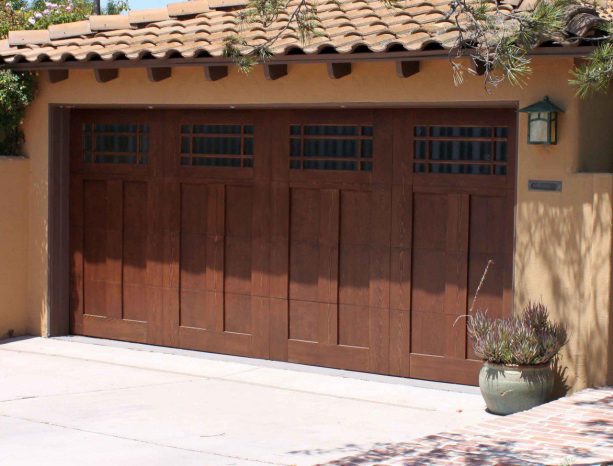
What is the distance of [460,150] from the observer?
11602 mm

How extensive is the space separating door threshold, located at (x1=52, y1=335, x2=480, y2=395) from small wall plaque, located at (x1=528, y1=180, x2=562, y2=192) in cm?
202

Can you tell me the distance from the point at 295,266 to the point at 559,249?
305 cm

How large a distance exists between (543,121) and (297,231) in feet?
10.3

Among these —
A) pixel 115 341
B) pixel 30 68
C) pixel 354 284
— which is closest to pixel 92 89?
pixel 30 68

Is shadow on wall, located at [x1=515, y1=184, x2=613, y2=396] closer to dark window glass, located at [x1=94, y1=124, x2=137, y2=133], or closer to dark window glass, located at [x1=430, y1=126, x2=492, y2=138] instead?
dark window glass, located at [x1=430, y1=126, x2=492, y2=138]

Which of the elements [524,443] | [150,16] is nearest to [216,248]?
[150,16]

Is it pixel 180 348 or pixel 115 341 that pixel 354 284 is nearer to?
pixel 180 348

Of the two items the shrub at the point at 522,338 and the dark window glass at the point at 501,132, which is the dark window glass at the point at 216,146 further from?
the shrub at the point at 522,338

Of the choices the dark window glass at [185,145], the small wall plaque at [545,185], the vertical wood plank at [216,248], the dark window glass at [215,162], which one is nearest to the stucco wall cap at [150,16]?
the dark window glass at [185,145]

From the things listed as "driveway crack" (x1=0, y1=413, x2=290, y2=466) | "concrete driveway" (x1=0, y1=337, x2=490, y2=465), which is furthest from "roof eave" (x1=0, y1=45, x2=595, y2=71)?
"driveway crack" (x1=0, y1=413, x2=290, y2=466)

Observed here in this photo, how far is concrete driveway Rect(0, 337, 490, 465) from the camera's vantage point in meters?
9.02

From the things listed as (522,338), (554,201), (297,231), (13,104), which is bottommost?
(522,338)

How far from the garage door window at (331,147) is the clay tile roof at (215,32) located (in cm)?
105

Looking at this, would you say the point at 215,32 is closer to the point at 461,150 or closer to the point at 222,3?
the point at 222,3
